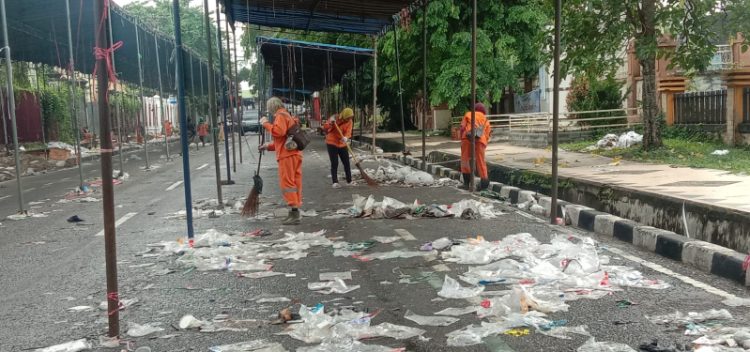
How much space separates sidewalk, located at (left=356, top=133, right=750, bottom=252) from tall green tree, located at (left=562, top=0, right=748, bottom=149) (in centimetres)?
211

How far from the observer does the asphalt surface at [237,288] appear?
4105 millimetres

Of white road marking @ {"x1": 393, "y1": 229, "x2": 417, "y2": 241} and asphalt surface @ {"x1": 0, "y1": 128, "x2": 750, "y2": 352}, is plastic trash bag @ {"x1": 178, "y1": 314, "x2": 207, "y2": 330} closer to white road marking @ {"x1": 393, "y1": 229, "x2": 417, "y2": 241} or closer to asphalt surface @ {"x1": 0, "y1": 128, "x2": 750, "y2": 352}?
asphalt surface @ {"x1": 0, "y1": 128, "x2": 750, "y2": 352}

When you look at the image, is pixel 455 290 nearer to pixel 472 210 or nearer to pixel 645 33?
pixel 472 210

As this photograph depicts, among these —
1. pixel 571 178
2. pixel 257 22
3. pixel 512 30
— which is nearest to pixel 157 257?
pixel 571 178

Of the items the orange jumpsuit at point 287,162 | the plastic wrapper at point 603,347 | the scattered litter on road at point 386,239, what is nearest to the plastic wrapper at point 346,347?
the plastic wrapper at point 603,347

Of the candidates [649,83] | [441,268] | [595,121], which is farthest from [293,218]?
[595,121]

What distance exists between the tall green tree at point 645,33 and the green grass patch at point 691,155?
1.56 ft

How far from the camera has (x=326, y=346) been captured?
387 centimetres

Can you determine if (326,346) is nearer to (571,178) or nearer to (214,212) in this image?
(214,212)

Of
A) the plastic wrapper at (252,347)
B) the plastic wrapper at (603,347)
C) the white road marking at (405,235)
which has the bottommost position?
the plastic wrapper at (603,347)

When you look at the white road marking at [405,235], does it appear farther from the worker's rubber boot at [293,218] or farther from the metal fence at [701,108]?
the metal fence at [701,108]

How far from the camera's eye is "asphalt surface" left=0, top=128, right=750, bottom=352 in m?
4.11

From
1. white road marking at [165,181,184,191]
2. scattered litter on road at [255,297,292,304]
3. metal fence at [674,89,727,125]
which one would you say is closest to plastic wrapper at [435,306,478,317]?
scattered litter on road at [255,297,292,304]

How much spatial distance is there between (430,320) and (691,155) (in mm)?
11893
